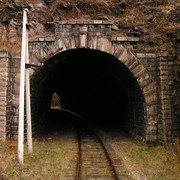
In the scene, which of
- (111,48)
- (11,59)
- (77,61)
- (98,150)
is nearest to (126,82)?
(111,48)

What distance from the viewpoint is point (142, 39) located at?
9.52m

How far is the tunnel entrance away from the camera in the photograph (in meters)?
9.79

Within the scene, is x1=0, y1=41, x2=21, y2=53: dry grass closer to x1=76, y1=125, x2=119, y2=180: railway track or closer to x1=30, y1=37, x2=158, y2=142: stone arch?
x1=30, y1=37, x2=158, y2=142: stone arch

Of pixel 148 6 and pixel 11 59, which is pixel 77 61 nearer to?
Answer: pixel 11 59

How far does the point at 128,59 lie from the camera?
30.2 ft

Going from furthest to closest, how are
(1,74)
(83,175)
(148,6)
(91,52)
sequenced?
(148,6) < (91,52) < (1,74) < (83,175)

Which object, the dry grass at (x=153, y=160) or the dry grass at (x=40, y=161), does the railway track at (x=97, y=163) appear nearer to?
the dry grass at (x=40, y=161)

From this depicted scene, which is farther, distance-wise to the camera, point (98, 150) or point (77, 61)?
Answer: point (77, 61)

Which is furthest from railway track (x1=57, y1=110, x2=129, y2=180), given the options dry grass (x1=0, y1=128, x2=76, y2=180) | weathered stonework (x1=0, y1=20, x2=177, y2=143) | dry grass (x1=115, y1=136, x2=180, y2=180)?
weathered stonework (x1=0, y1=20, x2=177, y2=143)

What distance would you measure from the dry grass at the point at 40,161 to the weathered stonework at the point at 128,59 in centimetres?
192

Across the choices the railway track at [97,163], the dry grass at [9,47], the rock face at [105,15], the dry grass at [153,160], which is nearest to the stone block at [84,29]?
the rock face at [105,15]

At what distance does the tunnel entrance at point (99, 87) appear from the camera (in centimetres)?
979

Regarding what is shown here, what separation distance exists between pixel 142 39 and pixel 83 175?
6668 millimetres

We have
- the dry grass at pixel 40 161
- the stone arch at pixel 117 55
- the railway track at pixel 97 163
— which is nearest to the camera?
the dry grass at pixel 40 161
